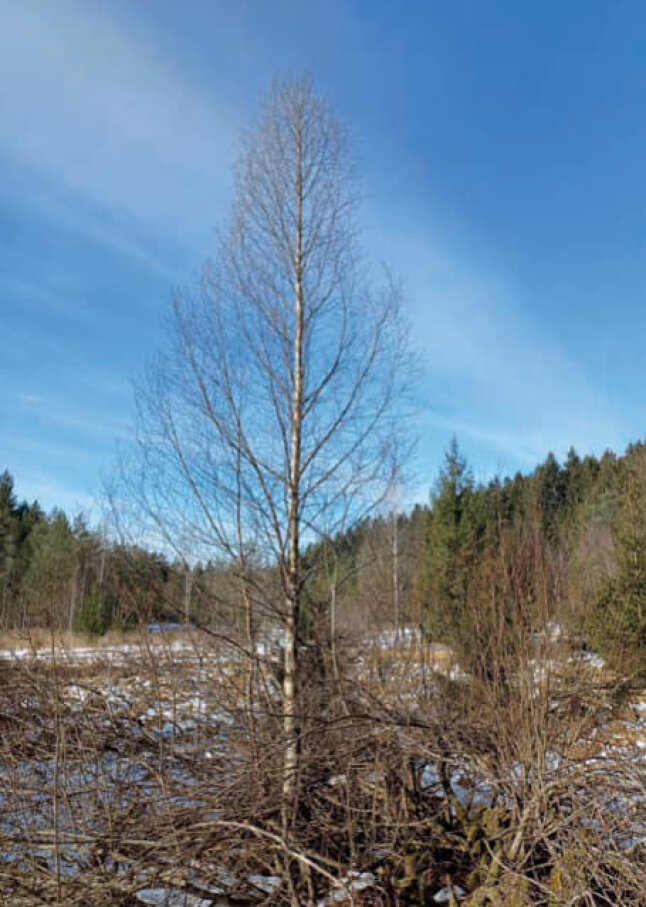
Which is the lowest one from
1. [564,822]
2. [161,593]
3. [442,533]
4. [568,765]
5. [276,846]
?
[276,846]

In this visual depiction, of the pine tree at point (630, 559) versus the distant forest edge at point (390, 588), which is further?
the pine tree at point (630, 559)

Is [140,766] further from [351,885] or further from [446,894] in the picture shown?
[446,894]

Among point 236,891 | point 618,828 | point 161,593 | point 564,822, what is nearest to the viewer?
point 564,822

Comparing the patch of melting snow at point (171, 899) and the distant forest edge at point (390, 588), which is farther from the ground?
the distant forest edge at point (390, 588)

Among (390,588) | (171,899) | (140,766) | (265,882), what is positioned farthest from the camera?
(390,588)

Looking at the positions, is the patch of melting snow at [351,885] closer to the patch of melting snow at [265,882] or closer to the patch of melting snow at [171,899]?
the patch of melting snow at [265,882]

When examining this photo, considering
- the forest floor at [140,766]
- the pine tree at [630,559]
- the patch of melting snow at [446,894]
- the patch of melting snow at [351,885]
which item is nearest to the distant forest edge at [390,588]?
the forest floor at [140,766]

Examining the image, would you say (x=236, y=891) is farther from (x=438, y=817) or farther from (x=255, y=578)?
(x=255, y=578)

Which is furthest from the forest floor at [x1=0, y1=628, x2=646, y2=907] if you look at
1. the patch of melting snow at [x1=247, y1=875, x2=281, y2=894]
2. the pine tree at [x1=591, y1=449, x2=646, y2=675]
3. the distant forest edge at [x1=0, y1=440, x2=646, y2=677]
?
the pine tree at [x1=591, y1=449, x2=646, y2=675]

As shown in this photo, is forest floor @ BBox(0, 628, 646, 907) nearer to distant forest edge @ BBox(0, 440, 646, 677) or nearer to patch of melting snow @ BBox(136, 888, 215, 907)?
patch of melting snow @ BBox(136, 888, 215, 907)

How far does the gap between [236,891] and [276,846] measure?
47cm

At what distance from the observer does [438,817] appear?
4.24 metres

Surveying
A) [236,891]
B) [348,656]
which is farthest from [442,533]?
[236,891]

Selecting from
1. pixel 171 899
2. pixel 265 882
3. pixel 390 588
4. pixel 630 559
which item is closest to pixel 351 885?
pixel 265 882
